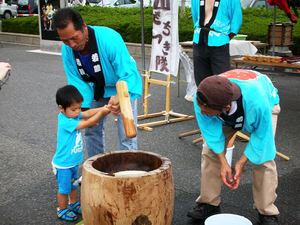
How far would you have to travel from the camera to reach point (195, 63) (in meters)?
5.50

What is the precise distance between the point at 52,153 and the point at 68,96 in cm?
189

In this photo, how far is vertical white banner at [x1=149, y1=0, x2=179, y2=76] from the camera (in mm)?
5633

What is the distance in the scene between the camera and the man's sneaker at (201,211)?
129 inches

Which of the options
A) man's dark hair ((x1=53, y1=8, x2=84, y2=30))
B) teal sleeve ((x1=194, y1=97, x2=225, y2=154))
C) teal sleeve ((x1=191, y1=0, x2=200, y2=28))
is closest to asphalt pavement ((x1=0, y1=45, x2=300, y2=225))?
teal sleeve ((x1=194, y1=97, x2=225, y2=154))

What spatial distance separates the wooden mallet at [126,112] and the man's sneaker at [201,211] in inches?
39.2

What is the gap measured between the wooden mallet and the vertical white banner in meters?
3.06

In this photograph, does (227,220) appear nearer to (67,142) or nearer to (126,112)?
(126,112)

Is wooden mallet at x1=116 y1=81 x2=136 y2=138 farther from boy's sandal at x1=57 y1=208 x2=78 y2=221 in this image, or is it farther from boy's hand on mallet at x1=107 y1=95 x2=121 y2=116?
boy's sandal at x1=57 y1=208 x2=78 y2=221

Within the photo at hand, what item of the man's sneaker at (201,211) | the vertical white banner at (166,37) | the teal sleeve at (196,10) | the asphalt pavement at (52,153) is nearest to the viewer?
the man's sneaker at (201,211)

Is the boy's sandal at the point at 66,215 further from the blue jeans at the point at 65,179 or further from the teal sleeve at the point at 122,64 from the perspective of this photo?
the teal sleeve at the point at 122,64

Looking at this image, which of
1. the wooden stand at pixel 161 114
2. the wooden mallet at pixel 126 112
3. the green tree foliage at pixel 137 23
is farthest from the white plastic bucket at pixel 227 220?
the green tree foliage at pixel 137 23


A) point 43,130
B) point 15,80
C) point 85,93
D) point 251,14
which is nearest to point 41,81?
point 15,80

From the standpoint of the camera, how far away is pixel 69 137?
320 centimetres

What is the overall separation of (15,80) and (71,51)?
6557 mm
